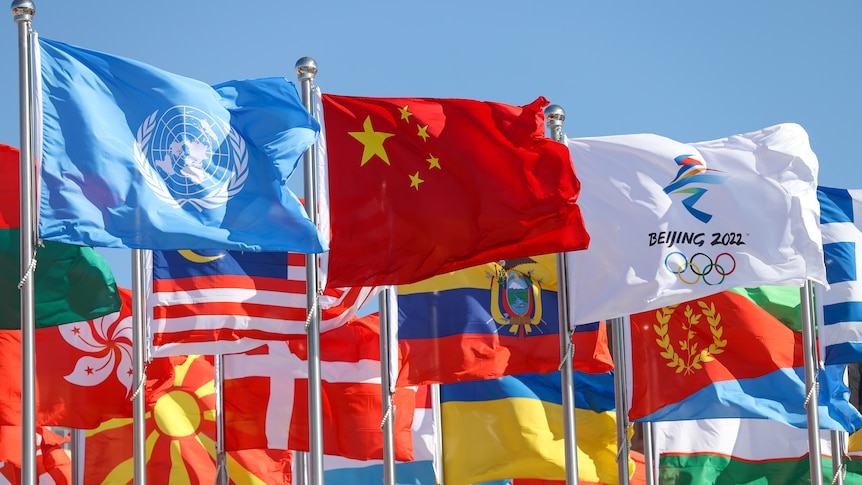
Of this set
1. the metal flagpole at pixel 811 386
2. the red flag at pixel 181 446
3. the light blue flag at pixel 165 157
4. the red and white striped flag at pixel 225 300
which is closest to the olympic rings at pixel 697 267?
the metal flagpole at pixel 811 386

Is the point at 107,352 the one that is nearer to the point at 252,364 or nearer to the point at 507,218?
the point at 252,364

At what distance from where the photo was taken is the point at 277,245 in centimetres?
1878

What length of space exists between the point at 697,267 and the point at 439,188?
3765 mm

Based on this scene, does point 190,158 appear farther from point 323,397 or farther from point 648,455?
point 648,455

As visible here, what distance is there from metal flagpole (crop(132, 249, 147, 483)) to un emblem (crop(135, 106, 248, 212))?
77.4 inches

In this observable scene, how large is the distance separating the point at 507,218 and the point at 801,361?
787 cm

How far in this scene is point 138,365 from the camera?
2028 cm

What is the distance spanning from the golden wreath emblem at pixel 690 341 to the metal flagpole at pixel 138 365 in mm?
8539

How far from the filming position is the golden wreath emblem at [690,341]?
24969 mm

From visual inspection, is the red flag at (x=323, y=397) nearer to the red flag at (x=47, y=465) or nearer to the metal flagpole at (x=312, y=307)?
the red flag at (x=47, y=465)

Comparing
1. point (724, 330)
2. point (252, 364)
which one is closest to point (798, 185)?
point (724, 330)

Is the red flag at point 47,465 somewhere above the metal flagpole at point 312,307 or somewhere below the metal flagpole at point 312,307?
below

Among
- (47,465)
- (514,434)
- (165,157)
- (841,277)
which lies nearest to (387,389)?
(514,434)

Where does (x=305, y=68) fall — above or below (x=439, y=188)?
above
